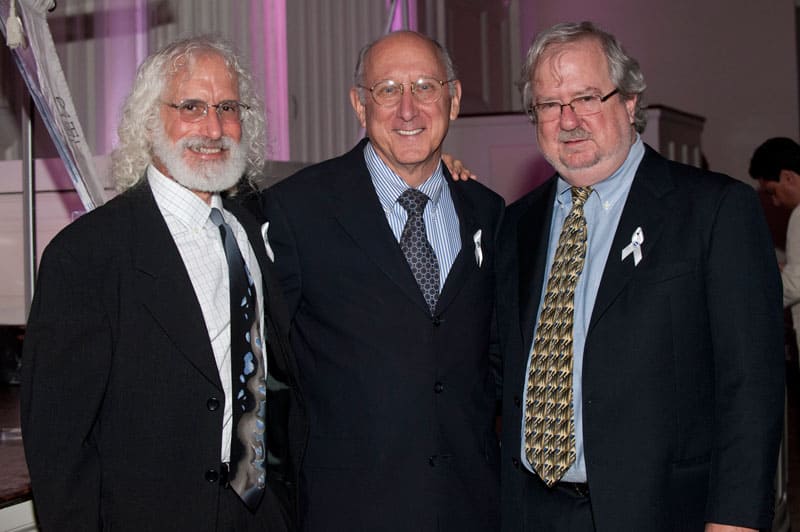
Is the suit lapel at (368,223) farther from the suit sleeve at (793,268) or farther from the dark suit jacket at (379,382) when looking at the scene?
the suit sleeve at (793,268)

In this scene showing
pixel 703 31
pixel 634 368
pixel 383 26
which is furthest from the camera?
pixel 703 31

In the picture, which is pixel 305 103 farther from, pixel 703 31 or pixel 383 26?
pixel 703 31

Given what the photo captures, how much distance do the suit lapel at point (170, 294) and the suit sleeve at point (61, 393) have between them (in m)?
0.12

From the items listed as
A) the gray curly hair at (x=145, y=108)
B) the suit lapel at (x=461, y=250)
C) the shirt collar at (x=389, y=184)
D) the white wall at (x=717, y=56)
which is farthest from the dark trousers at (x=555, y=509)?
the white wall at (x=717, y=56)

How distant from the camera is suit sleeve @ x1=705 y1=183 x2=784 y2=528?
1896 mm

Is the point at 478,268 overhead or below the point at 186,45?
below

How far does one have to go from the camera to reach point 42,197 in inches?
122

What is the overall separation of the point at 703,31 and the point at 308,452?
5922mm

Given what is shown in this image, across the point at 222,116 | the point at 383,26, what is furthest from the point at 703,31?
the point at 222,116

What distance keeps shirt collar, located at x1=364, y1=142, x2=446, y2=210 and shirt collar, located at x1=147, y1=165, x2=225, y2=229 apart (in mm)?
483

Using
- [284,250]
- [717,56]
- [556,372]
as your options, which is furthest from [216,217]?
[717,56]

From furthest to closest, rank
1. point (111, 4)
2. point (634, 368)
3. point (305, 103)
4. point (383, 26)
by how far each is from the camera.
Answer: point (383, 26)
point (305, 103)
point (111, 4)
point (634, 368)

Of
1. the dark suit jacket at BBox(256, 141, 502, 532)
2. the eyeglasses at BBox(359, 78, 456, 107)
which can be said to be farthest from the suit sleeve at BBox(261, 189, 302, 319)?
the eyeglasses at BBox(359, 78, 456, 107)

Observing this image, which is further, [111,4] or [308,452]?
[111,4]
